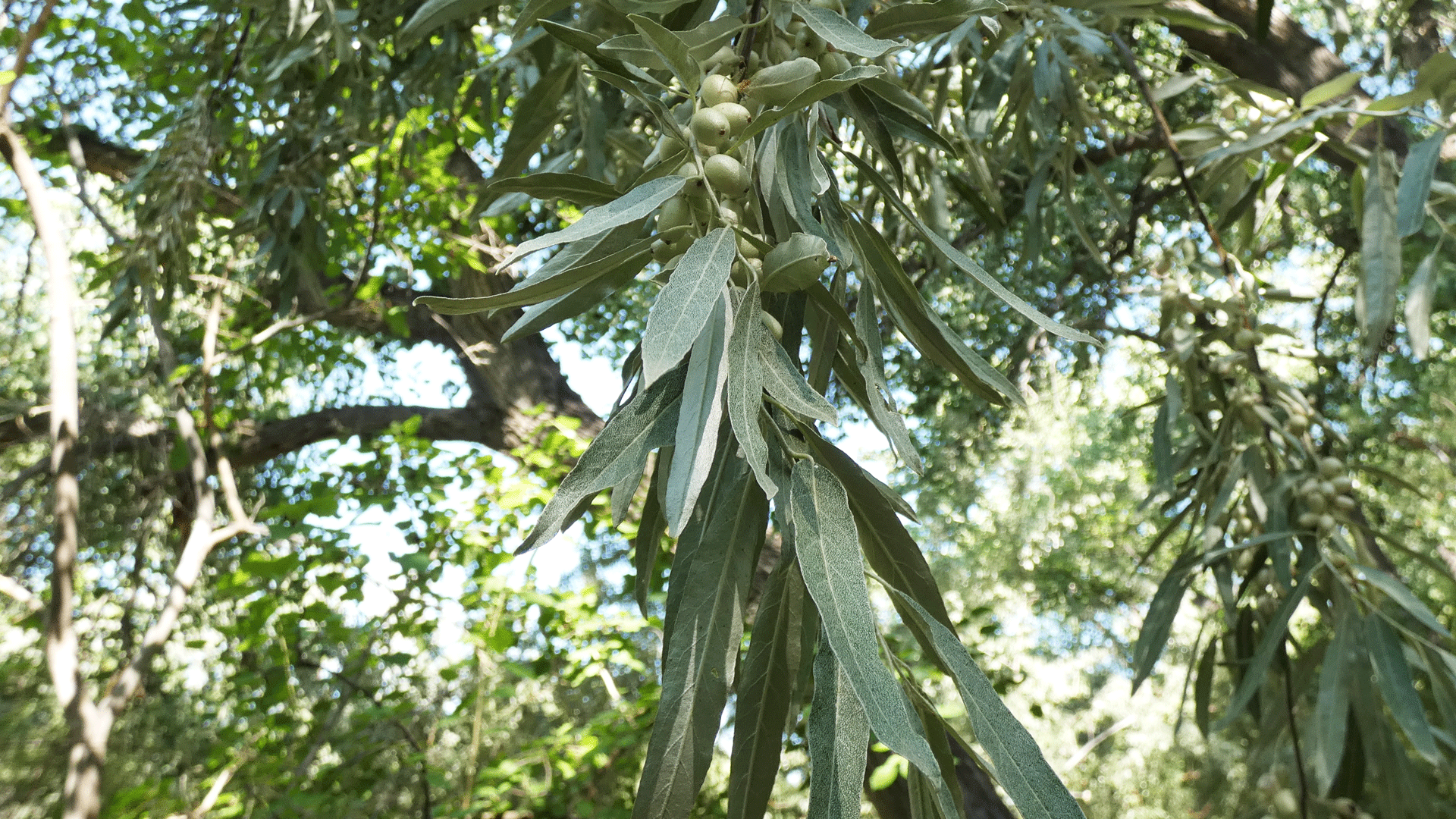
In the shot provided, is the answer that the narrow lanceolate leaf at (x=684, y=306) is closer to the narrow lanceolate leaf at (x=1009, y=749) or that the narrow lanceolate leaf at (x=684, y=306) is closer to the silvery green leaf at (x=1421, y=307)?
the narrow lanceolate leaf at (x=1009, y=749)

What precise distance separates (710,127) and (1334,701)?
0.98m

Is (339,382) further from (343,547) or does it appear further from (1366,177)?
(1366,177)

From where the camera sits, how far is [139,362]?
10.4 ft

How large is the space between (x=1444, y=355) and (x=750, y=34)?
3854 mm

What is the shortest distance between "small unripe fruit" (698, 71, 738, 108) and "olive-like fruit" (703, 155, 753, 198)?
0.04 m

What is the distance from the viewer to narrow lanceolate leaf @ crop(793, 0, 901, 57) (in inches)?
18.7

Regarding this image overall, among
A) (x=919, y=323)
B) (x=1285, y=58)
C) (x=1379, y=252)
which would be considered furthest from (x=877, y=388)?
(x=1285, y=58)

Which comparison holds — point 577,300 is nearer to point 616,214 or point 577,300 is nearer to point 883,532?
point 616,214

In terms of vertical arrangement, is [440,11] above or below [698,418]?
above

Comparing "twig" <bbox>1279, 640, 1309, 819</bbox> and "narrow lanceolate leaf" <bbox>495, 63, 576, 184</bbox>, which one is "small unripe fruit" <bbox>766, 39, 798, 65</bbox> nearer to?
"narrow lanceolate leaf" <bbox>495, 63, 576, 184</bbox>

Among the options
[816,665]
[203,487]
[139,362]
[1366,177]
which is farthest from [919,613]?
[139,362]

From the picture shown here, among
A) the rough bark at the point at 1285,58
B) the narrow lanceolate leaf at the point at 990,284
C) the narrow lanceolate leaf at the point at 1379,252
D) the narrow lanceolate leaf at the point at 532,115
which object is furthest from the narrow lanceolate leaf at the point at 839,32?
the rough bark at the point at 1285,58

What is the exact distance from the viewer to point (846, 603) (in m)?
0.38

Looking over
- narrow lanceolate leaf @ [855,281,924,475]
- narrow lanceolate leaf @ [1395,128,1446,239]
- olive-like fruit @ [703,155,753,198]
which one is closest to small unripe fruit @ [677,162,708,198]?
olive-like fruit @ [703,155,753,198]
